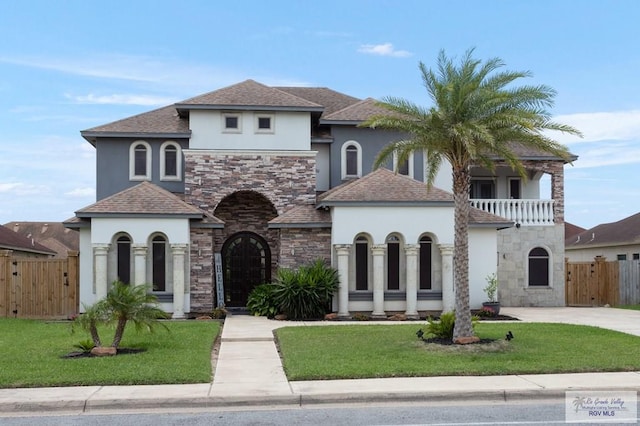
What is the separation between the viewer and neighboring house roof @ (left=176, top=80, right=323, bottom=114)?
26.5 m

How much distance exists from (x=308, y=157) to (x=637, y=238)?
57.7 ft

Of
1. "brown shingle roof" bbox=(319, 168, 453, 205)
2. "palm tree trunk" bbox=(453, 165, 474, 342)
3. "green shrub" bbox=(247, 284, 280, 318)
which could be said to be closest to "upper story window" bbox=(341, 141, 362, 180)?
"brown shingle roof" bbox=(319, 168, 453, 205)

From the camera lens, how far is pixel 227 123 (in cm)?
2683

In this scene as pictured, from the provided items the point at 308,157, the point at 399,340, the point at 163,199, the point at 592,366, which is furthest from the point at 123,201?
the point at 592,366

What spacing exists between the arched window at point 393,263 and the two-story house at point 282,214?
0.05 m

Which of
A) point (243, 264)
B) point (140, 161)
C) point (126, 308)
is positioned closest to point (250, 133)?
point (140, 161)

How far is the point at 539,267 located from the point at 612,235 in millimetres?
11142

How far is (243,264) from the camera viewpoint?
28.4 meters

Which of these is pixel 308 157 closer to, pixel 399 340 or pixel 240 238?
pixel 240 238

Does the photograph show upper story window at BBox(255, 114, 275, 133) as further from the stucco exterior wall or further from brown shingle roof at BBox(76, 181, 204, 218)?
brown shingle roof at BBox(76, 181, 204, 218)

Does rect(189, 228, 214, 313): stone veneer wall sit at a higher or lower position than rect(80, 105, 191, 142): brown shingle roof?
lower

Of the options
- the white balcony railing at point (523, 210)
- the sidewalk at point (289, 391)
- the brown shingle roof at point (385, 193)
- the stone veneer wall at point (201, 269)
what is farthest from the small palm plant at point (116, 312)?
the white balcony railing at point (523, 210)

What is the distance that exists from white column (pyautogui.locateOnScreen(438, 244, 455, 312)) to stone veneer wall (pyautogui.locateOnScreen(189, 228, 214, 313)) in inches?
307

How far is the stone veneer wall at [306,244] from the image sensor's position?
25531mm
